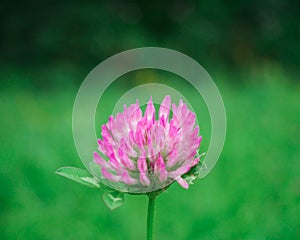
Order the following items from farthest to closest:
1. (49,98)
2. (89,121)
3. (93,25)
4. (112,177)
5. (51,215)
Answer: (93,25) → (49,98) → (89,121) → (51,215) → (112,177)

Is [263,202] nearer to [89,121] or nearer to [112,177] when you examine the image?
[89,121]

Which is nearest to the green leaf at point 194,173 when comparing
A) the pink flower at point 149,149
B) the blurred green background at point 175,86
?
the pink flower at point 149,149

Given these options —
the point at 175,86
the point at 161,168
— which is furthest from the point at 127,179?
the point at 175,86

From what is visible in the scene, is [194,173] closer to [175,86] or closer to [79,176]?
[79,176]

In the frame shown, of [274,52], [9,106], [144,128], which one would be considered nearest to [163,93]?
[9,106]

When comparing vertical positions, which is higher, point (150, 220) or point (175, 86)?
point (175, 86)

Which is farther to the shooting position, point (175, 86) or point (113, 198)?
point (175, 86)
